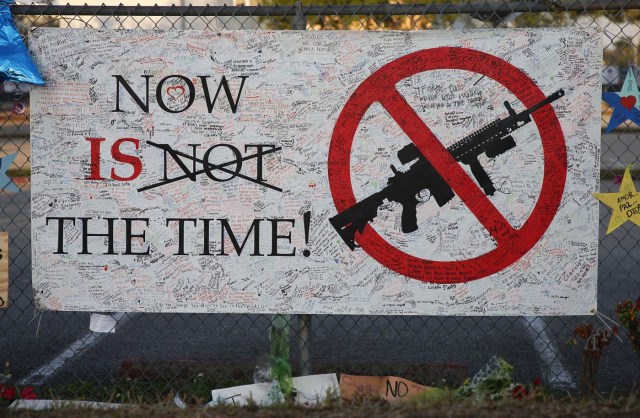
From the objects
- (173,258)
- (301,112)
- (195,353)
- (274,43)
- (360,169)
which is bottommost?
(195,353)

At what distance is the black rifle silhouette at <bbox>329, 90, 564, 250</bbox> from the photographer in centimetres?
439

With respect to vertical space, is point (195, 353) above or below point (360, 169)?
below

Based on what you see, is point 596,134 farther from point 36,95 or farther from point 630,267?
point 630,267

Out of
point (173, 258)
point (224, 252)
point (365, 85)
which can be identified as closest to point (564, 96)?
point (365, 85)

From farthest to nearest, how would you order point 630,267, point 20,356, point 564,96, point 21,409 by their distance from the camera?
point 630,267 → point 20,356 → point 564,96 → point 21,409

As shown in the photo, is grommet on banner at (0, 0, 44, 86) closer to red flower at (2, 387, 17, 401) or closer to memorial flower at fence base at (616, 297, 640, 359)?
red flower at (2, 387, 17, 401)

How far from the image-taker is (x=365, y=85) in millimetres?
4395

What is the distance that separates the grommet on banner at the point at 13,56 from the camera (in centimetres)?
438

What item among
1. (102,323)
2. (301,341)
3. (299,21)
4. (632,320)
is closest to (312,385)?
(301,341)

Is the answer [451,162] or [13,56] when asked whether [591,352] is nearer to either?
[451,162]

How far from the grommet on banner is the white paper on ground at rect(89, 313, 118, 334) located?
1350mm

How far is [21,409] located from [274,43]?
7.29 ft

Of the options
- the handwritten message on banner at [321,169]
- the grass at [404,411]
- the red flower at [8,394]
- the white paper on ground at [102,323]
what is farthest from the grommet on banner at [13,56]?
the grass at [404,411]

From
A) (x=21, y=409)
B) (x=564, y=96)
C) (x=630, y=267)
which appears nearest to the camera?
(x=21, y=409)
